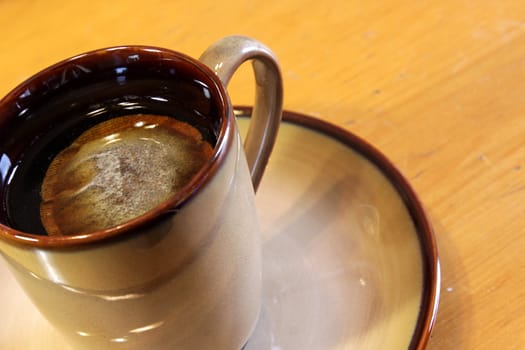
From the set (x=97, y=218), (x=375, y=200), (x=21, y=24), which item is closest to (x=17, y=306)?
(x=97, y=218)

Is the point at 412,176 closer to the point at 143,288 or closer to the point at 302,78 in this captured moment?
the point at 302,78

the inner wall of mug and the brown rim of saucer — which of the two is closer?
the brown rim of saucer

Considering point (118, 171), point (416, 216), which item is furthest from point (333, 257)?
point (118, 171)

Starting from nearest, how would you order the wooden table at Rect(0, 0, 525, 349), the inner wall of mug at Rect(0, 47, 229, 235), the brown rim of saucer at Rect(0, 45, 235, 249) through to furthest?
the brown rim of saucer at Rect(0, 45, 235, 249) < the inner wall of mug at Rect(0, 47, 229, 235) < the wooden table at Rect(0, 0, 525, 349)

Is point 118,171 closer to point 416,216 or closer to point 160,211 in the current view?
point 160,211

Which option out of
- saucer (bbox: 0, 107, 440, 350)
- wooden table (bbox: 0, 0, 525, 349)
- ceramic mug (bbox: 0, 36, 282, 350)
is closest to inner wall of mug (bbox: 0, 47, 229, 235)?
ceramic mug (bbox: 0, 36, 282, 350)

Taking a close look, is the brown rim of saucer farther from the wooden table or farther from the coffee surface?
the wooden table
